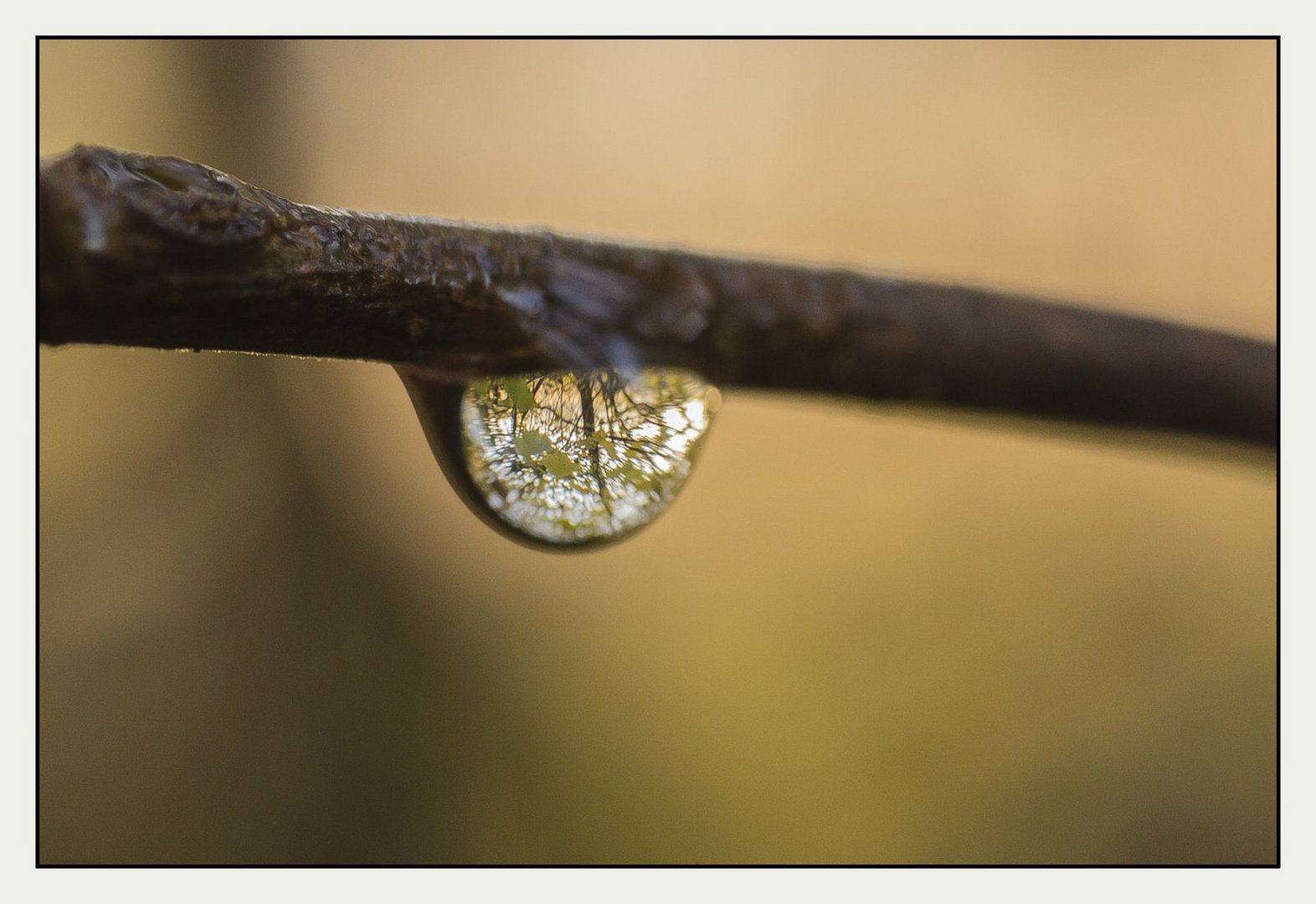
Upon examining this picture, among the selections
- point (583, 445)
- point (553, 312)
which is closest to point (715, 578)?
point (583, 445)

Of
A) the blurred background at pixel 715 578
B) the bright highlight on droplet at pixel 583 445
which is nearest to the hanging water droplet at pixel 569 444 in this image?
the bright highlight on droplet at pixel 583 445

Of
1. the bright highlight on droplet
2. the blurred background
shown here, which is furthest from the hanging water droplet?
the blurred background

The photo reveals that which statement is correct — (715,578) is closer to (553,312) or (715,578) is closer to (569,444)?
(569,444)

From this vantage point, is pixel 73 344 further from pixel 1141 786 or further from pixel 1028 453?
pixel 1141 786

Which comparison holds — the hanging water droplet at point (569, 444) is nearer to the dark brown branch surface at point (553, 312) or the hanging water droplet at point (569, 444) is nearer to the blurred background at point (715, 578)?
the dark brown branch surface at point (553, 312)

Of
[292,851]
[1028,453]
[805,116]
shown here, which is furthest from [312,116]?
[1028,453]

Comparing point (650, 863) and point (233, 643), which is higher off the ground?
point (233, 643)

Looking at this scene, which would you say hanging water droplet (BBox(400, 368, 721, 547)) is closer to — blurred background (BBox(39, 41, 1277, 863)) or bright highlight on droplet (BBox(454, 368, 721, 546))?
bright highlight on droplet (BBox(454, 368, 721, 546))
